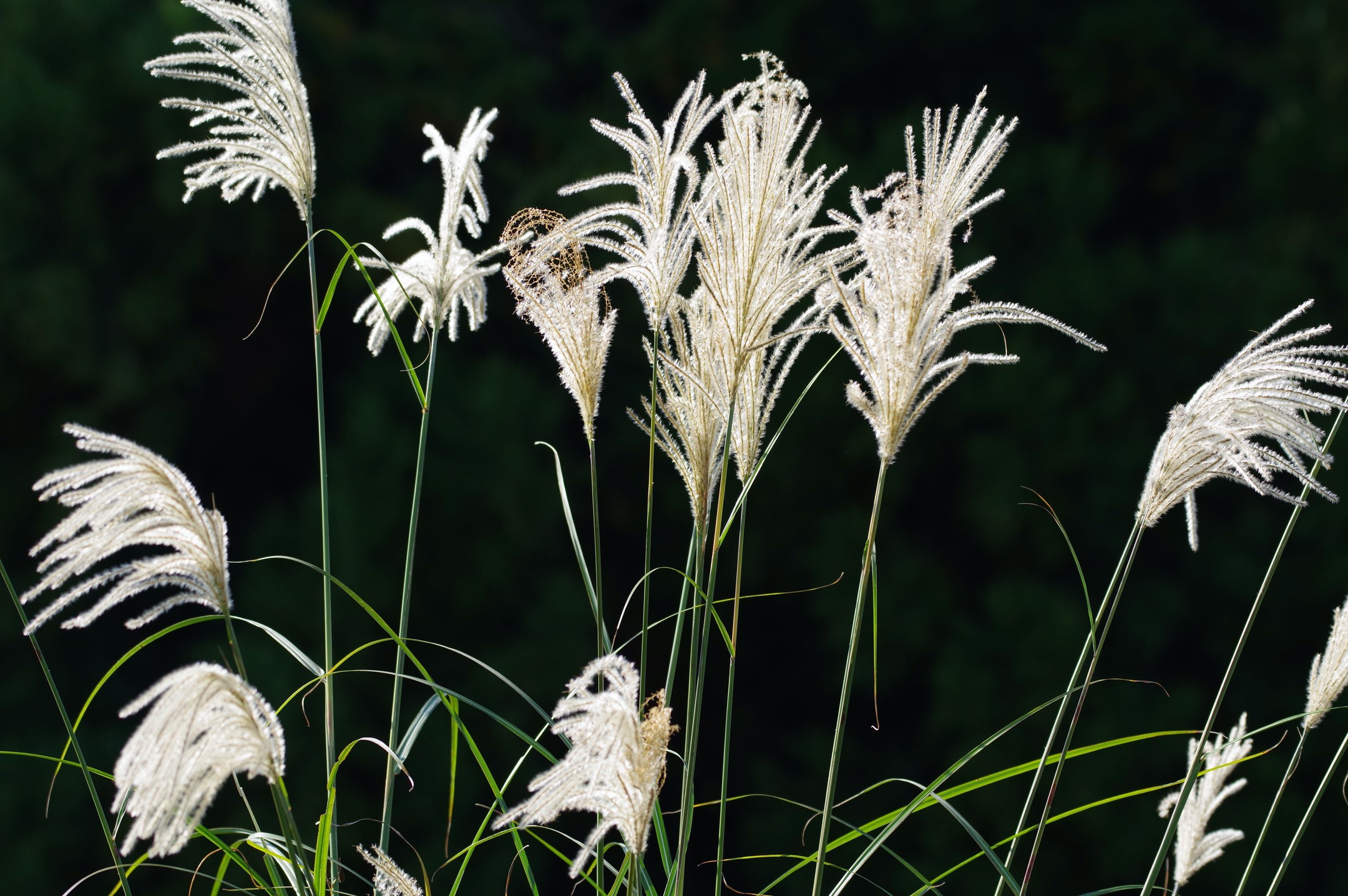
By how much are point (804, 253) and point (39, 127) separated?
3.86 m

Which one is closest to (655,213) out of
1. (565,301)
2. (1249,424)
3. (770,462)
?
(565,301)

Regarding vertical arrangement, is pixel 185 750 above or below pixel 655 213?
below

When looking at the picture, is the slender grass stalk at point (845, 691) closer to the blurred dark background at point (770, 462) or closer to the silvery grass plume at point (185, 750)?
the silvery grass plume at point (185, 750)

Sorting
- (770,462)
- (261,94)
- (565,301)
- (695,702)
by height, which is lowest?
(770,462)

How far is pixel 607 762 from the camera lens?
2.19 feet

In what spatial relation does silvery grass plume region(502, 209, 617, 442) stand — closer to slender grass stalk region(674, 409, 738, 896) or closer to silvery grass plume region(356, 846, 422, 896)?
slender grass stalk region(674, 409, 738, 896)

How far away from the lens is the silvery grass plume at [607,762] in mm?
667

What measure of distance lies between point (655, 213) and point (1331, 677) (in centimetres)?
74

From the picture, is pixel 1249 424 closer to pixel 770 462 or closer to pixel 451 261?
pixel 451 261

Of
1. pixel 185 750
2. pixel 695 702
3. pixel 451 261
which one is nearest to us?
pixel 185 750

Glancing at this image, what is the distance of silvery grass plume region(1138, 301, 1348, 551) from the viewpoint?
835 millimetres

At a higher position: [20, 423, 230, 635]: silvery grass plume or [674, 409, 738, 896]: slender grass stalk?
[20, 423, 230, 635]: silvery grass plume

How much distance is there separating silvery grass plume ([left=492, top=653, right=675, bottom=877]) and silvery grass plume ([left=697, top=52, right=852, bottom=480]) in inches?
13.0

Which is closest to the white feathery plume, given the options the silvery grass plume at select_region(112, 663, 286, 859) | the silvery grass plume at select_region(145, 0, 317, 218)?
the silvery grass plume at select_region(112, 663, 286, 859)
